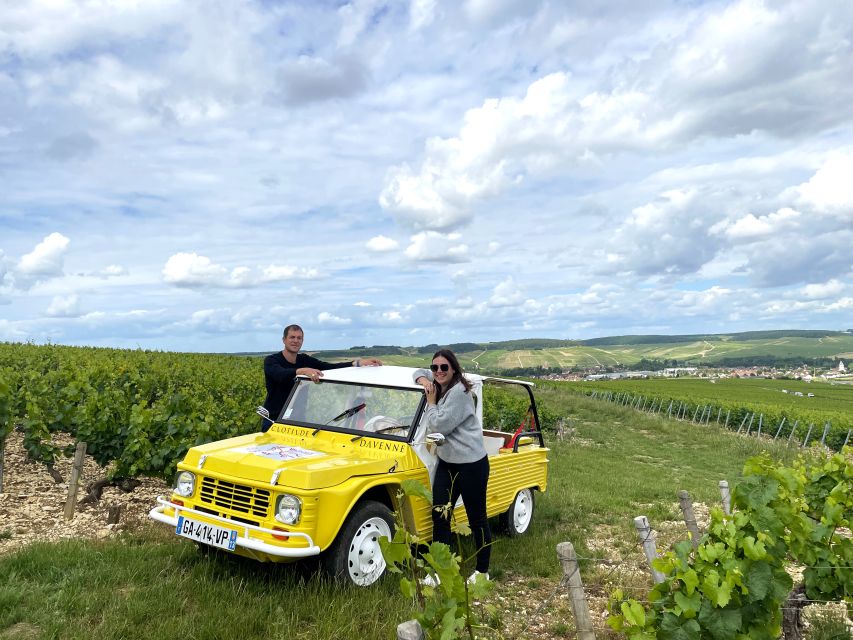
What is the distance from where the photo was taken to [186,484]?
5406 mm

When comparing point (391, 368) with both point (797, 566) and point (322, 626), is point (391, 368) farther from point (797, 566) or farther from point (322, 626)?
point (797, 566)

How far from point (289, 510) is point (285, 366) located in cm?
275

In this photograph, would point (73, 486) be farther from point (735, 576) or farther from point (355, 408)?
point (735, 576)

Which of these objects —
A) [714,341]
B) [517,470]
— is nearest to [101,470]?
[517,470]

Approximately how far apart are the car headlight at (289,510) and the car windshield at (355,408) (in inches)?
53.5

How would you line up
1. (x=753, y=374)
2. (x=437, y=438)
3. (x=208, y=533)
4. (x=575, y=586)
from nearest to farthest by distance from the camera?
(x=575, y=586), (x=208, y=533), (x=437, y=438), (x=753, y=374)

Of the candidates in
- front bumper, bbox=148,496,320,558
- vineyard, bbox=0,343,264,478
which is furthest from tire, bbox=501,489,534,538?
vineyard, bbox=0,343,264,478

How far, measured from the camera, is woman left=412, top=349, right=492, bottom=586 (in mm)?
5574

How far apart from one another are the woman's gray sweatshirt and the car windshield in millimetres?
504

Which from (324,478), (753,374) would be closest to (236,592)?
(324,478)

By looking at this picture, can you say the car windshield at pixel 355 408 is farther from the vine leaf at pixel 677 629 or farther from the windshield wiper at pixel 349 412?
the vine leaf at pixel 677 629

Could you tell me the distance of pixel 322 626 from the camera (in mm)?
4387

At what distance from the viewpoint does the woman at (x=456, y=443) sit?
18.3ft

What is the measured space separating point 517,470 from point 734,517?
156 inches
